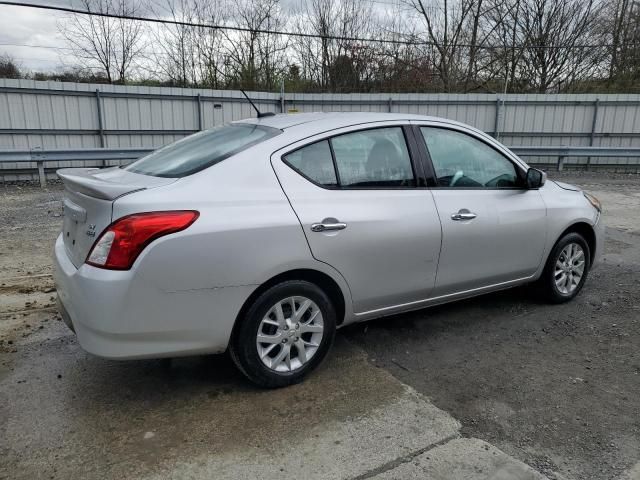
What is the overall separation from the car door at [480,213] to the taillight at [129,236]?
1907 millimetres

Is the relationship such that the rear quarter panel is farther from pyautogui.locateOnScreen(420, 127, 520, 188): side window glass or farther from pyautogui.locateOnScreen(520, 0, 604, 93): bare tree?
pyautogui.locateOnScreen(520, 0, 604, 93): bare tree

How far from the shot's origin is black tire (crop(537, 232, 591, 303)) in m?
4.53

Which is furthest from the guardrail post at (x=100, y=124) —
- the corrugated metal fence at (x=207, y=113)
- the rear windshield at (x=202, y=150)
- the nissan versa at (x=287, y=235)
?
the nissan versa at (x=287, y=235)

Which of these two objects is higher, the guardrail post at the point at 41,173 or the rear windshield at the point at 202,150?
the rear windshield at the point at 202,150

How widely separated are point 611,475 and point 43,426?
2.88 m

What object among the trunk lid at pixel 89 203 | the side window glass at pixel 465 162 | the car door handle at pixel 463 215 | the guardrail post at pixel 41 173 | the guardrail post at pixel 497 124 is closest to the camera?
the trunk lid at pixel 89 203

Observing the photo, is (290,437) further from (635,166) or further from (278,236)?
(635,166)

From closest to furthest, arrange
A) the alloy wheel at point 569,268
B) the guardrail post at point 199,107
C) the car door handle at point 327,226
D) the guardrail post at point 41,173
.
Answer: the car door handle at point 327,226 → the alloy wheel at point 569,268 → the guardrail post at point 41,173 → the guardrail post at point 199,107

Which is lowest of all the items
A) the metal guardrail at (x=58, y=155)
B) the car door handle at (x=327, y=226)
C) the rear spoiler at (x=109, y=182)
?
the metal guardrail at (x=58, y=155)

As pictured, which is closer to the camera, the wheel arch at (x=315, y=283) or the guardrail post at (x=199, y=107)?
the wheel arch at (x=315, y=283)

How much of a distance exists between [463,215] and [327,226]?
46.5 inches

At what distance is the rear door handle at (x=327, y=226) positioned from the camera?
3.11 meters

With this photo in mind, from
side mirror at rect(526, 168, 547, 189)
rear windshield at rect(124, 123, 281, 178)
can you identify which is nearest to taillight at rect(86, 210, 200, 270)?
rear windshield at rect(124, 123, 281, 178)

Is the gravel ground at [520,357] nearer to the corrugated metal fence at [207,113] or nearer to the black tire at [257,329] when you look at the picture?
the black tire at [257,329]
